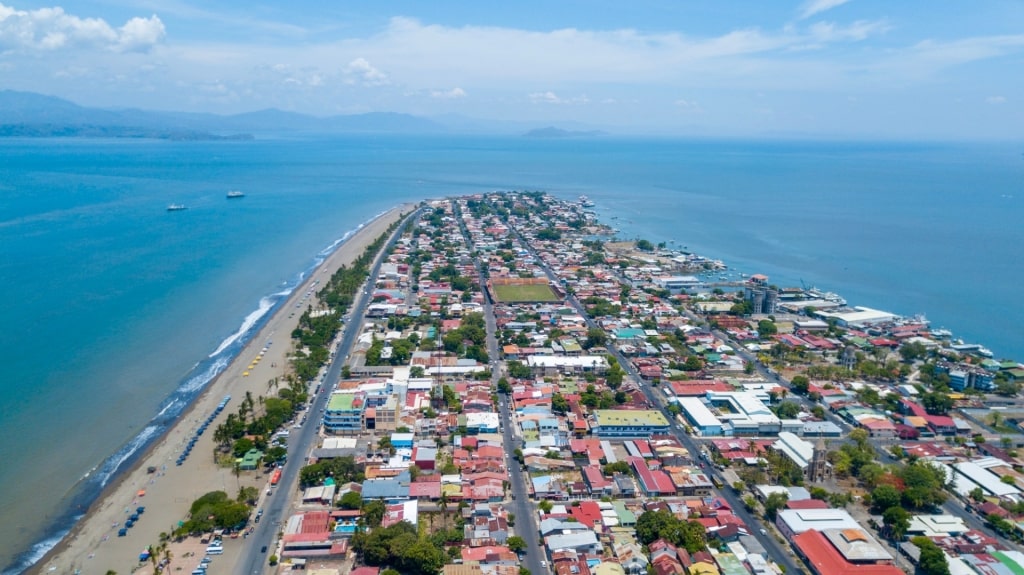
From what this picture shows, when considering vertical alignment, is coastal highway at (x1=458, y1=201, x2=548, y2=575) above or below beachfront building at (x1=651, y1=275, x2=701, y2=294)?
below

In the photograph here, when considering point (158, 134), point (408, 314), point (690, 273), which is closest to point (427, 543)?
point (408, 314)

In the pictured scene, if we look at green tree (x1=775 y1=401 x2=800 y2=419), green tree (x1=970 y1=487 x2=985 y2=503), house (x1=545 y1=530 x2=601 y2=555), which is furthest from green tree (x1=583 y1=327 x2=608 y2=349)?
green tree (x1=970 y1=487 x2=985 y2=503)

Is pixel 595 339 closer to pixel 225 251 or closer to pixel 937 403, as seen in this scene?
pixel 937 403

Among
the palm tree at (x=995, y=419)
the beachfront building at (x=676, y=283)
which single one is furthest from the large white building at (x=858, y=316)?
the palm tree at (x=995, y=419)

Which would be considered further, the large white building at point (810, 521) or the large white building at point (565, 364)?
the large white building at point (565, 364)

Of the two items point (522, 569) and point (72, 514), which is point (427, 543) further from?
point (72, 514)

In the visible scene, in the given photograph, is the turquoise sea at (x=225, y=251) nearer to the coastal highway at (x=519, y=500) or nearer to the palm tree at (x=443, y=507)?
the palm tree at (x=443, y=507)

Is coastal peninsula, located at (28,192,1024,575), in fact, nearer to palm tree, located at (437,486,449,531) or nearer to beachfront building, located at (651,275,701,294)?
palm tree, located at (437,486,449,531)

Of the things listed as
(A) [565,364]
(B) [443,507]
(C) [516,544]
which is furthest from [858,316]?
(B) [443,507]
